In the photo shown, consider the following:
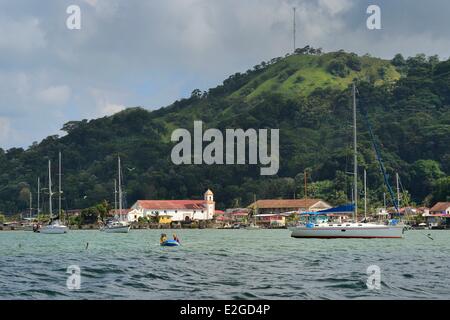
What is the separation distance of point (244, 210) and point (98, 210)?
38240 mm

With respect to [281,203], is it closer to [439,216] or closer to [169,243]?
[439,216]

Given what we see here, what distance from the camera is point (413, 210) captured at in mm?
165500

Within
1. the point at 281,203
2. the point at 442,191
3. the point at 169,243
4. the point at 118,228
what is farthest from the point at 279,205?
the point at 169,243

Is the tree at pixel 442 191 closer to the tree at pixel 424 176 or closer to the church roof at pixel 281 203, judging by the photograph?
the tree at pixel 424 176

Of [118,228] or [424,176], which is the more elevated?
[424,176]

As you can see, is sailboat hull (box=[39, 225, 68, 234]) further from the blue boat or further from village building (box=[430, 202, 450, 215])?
village building (box=[430, 202, 450, 215])

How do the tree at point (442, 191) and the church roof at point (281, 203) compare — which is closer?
the tree at point (442, 191)

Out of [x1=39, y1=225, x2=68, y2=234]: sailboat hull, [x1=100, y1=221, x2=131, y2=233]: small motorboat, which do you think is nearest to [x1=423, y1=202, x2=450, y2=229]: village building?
[x1=100, y1=221, x2=131, y2=233]: small motorboat

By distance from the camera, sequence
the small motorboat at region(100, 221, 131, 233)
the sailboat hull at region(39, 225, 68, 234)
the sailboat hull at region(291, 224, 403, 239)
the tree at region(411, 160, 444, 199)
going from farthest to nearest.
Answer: the tree at region(411, 160, 444, 199) < the small motorboat at region(100, 221, 131, 233) < the sailboat hull at region(39, 225, 68, 234) < the sailboat hull at region(291, 224, 403, 239)

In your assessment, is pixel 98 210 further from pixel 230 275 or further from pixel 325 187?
pixel 230 275

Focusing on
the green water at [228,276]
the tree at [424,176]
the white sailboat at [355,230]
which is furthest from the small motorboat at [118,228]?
the tree at [424,176]
